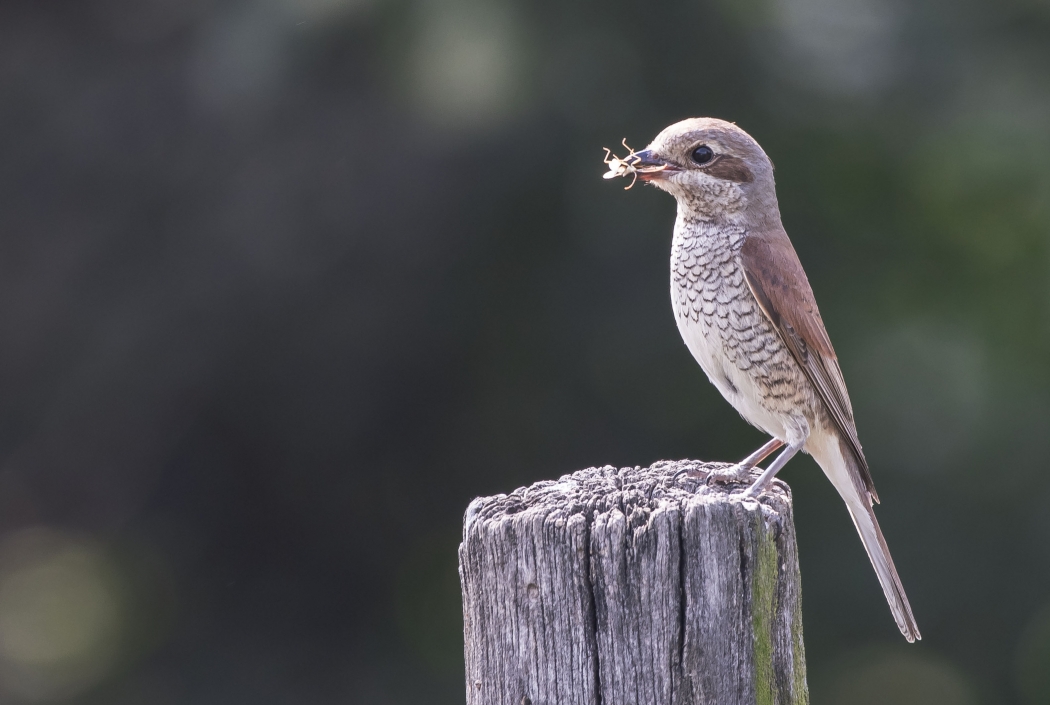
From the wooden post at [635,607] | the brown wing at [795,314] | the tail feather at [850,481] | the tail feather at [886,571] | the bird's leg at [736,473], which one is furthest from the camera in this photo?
the tail feather at [850,481]

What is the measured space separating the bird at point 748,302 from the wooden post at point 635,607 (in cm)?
148

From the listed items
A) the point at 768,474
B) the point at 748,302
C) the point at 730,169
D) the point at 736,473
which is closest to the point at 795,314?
the point at 748,302

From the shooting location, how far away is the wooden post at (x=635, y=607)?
1961 millimetres

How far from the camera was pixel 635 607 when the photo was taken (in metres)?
1.97

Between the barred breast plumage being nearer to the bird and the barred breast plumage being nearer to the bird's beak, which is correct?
the bird

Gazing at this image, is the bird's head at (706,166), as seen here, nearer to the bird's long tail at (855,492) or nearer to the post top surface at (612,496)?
the bird's long tail at (855,492)

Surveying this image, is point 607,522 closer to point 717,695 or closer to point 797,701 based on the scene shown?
point 717,695

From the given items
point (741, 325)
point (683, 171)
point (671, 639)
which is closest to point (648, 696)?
point (671, 639)

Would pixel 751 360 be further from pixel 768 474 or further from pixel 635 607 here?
pixel 635 607

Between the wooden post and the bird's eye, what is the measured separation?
5.74 feet

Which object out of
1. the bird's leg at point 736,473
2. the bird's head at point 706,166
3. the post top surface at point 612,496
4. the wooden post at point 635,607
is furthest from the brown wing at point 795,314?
the wooden post at point 635,607

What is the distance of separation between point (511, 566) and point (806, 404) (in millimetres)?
1904

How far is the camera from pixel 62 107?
5984mm

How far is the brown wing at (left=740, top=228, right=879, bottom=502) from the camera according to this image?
3549mm
